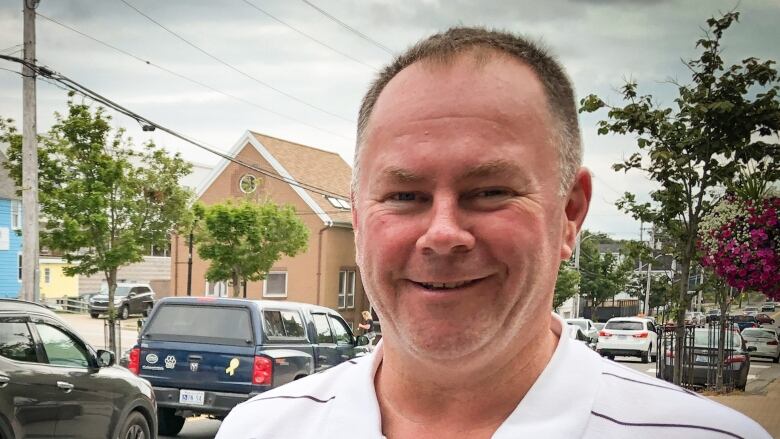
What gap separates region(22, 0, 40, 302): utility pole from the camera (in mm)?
16984

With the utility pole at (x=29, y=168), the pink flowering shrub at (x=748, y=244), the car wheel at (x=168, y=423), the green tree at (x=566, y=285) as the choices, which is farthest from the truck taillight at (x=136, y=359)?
the green tree at (x=566, y=285)

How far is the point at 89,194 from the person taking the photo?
1925cm

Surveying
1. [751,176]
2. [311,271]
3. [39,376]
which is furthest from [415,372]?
[311,271]

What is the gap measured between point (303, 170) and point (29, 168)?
26785mm

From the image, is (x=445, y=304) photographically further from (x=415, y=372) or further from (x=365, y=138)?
(x=365, y=138)

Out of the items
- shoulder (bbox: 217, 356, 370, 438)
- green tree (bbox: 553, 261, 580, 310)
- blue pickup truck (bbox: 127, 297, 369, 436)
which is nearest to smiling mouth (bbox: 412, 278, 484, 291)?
shoulder (bbox: 217, 356, 370, 438)

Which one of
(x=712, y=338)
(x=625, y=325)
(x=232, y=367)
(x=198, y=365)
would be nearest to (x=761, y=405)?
(x=712, y=338)

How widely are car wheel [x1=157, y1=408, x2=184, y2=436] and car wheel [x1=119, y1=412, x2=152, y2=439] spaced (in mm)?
2141

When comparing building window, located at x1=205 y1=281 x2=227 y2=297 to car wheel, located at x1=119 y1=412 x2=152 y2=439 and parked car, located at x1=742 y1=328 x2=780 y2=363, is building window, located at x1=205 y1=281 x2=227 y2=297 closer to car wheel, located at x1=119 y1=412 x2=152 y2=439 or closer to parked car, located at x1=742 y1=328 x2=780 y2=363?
parked car, located at x1=742 y1=328 x2=780 y2=363

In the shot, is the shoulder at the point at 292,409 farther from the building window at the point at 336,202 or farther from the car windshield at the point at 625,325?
the building window at the point at 336,202

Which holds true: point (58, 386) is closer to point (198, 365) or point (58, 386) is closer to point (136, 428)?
point (136, 428)

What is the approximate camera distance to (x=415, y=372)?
1774mm

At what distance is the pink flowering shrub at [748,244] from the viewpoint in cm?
880

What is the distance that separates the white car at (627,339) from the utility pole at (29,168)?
19733 mm
